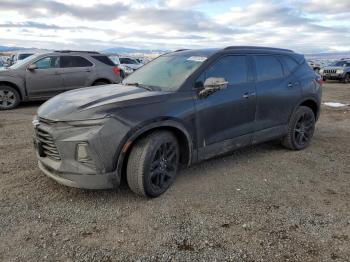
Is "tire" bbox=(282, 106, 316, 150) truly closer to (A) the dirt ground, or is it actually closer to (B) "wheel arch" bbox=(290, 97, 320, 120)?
(B) "wheel arch" bbox=(290, 97, 320, 120)

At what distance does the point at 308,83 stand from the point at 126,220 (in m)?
4.06

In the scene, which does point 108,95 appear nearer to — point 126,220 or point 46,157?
point 46,157

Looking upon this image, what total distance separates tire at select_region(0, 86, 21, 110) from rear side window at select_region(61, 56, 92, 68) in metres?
1.64

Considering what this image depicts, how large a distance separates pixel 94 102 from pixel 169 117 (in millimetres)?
841

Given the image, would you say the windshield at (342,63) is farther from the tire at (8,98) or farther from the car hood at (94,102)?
the car hood at (94,102)

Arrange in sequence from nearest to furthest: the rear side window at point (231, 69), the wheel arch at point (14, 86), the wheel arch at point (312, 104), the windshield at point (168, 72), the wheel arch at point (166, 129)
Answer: the wheel arch at point (166, 129) → the windshield at point (168, 72) → the rear side window at point (231, 69) → the wheel arch at point (312, 104) → the wheel arch at point (14, 86)

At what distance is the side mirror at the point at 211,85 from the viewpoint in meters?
4.49

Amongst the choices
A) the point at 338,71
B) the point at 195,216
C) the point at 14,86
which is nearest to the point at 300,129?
the point at 195,216

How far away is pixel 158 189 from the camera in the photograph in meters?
4.21

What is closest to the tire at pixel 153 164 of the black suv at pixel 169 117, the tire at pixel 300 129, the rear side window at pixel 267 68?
the black suv at pixel 169 117

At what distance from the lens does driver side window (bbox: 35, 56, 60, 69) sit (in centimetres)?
1090

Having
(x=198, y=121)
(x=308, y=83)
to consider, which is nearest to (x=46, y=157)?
(x=198, y=121)

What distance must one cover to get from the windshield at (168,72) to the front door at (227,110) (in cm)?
23

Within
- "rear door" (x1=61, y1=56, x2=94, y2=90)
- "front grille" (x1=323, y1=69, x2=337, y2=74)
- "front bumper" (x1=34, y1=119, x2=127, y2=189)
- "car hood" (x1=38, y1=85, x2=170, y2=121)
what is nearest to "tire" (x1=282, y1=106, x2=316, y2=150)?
"car hood" (x1=38, y1=85, x2=170, y2=121)
